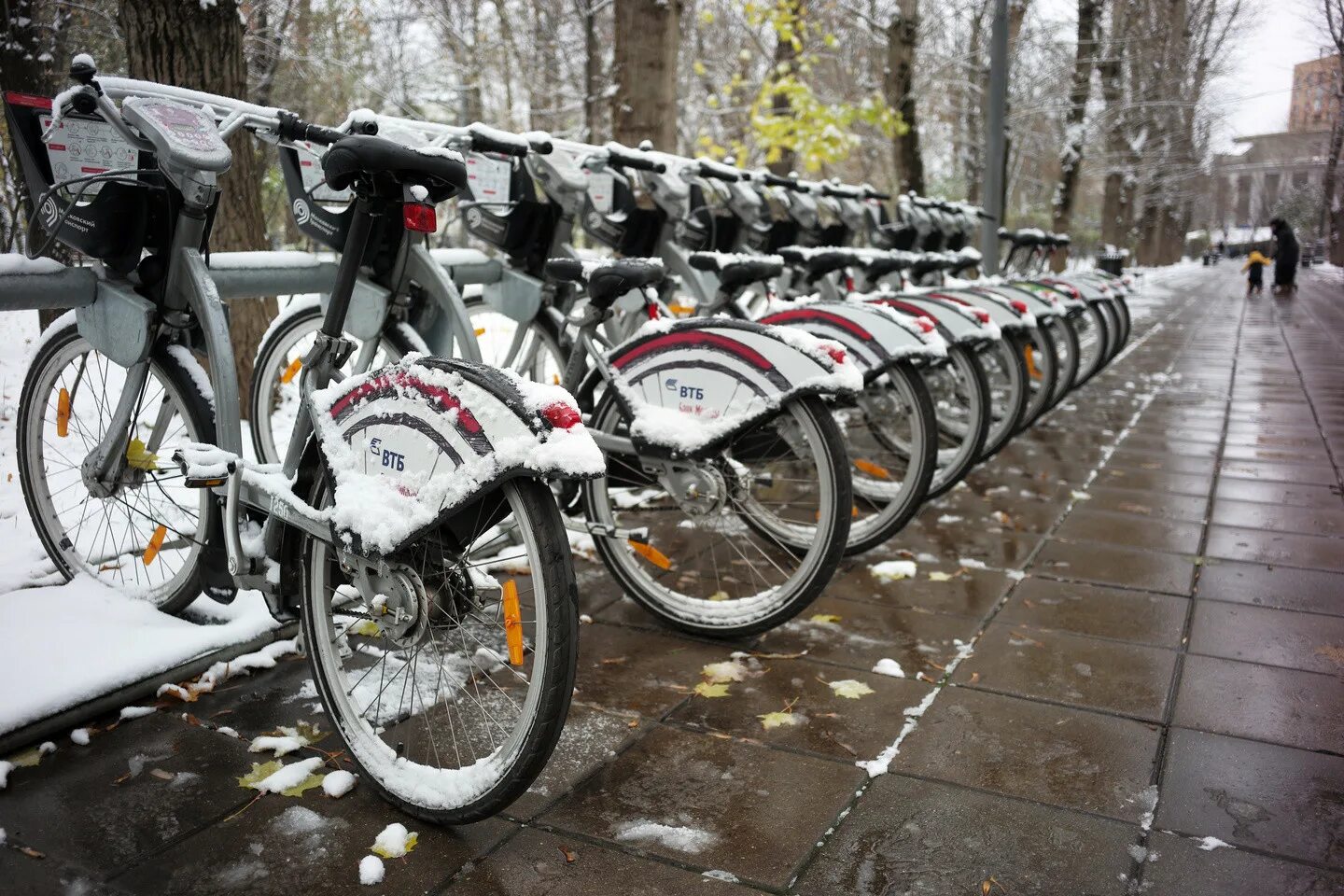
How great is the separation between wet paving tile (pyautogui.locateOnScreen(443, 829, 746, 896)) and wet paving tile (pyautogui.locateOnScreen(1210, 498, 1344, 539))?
3597 millimetres

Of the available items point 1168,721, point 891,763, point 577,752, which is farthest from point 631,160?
point 1168,721

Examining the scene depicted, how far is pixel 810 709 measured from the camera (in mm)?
2895

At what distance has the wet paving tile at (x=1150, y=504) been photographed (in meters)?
4.94

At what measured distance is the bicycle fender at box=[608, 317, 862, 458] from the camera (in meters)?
3.20

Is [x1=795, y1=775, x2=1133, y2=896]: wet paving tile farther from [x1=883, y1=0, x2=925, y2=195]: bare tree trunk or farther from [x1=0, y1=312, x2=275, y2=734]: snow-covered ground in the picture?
[x1=883, y1=0, x2=925, y2=195]: bare tree trunk

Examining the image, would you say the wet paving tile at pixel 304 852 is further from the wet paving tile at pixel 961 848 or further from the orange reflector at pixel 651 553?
the orange reflector at pixel 651 553

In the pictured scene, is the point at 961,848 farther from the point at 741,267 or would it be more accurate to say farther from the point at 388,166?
the point at 741,267

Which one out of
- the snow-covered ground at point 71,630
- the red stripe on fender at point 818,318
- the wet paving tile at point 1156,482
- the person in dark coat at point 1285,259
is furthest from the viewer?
the person in dark coat at point 1285,259

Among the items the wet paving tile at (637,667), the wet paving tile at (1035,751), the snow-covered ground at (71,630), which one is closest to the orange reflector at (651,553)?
the wet paving tile at (637,667)

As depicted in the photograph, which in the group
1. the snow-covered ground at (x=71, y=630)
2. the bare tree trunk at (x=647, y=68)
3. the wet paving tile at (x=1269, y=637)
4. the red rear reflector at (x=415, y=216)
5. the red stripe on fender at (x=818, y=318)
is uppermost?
the bare tree trunk at (x=647, y=68)

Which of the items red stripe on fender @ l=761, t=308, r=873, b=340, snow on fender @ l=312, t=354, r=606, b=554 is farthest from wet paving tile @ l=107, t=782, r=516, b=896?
red stripe on fender @ l=761, t=308, r=873, b=340

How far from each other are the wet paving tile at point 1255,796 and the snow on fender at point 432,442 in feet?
4.93

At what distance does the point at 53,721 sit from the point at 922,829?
2.04 m

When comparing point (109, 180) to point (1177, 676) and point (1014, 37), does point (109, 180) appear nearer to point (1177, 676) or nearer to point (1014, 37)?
point (1177, 676)
